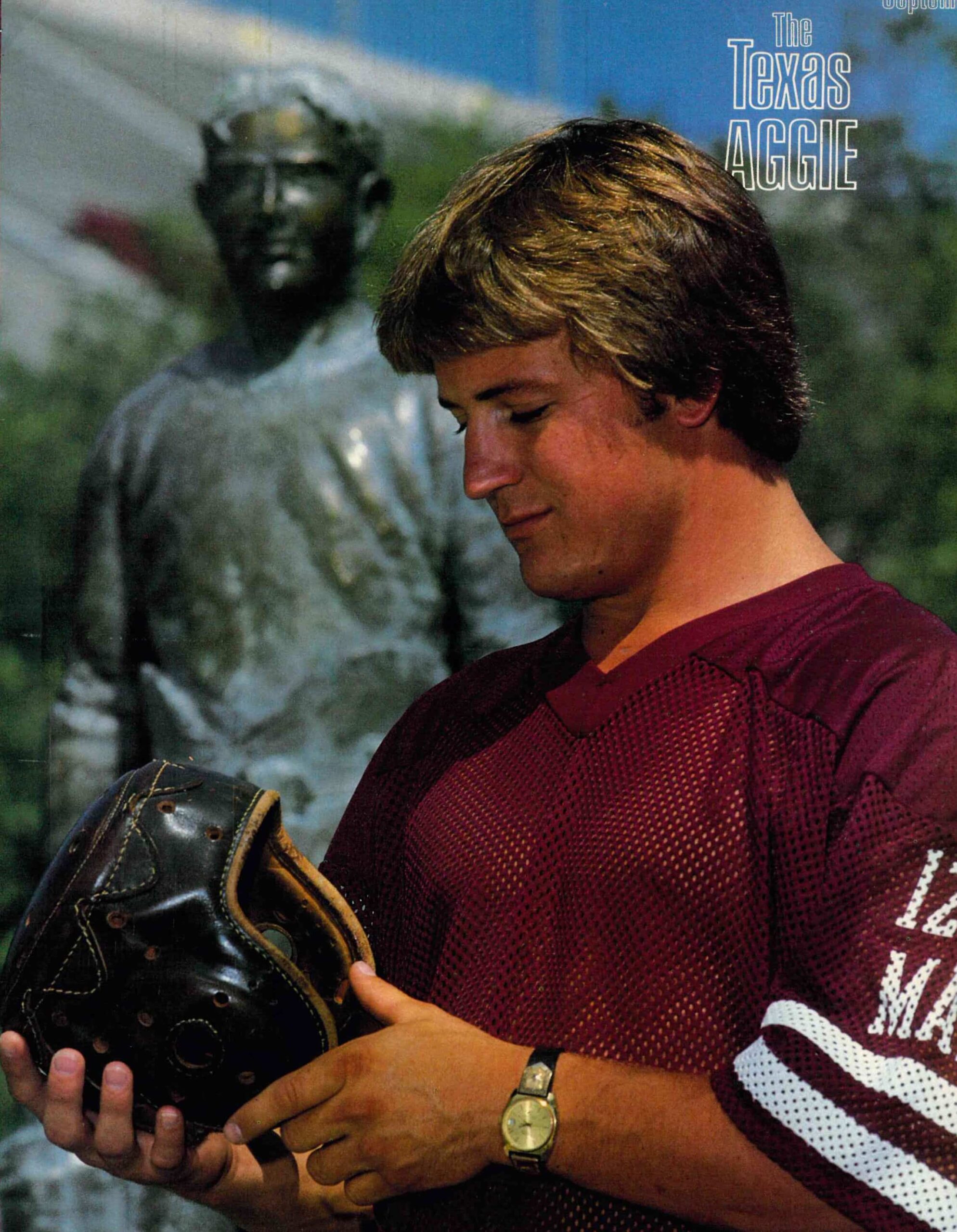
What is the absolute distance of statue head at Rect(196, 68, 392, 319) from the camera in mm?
2482

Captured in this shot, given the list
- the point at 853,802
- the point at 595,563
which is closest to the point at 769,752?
the point at 853,802

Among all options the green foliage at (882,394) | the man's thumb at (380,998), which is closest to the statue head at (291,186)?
the green foliage at (882,394)

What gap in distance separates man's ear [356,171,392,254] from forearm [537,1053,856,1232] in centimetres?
164

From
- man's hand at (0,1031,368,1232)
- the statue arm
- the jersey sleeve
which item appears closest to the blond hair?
the jersey sleeve

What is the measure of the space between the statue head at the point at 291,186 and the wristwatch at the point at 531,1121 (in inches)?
63.1

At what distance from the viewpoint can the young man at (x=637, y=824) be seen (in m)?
1.12

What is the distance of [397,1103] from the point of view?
4.11ft

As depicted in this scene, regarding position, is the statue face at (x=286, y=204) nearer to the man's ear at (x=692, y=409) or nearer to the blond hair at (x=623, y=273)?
the blond hair at (x=623, y=273)

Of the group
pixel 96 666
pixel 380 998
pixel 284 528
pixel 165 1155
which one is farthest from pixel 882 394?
pixel 165 1155

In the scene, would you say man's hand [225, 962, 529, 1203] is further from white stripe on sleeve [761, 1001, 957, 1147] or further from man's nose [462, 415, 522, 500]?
man's nose [462, 415, 522, 500]

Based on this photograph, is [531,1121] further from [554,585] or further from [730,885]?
[554,585]

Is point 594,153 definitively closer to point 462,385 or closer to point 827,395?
point 462,385

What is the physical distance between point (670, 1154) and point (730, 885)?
8.1 inches

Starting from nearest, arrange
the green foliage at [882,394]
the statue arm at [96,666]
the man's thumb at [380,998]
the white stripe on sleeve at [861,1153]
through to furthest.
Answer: the white stripe on sleeve at [861,1153], the man's thumb at [380,998], the green foliage at [882,394], the statue arm at [96,666]
